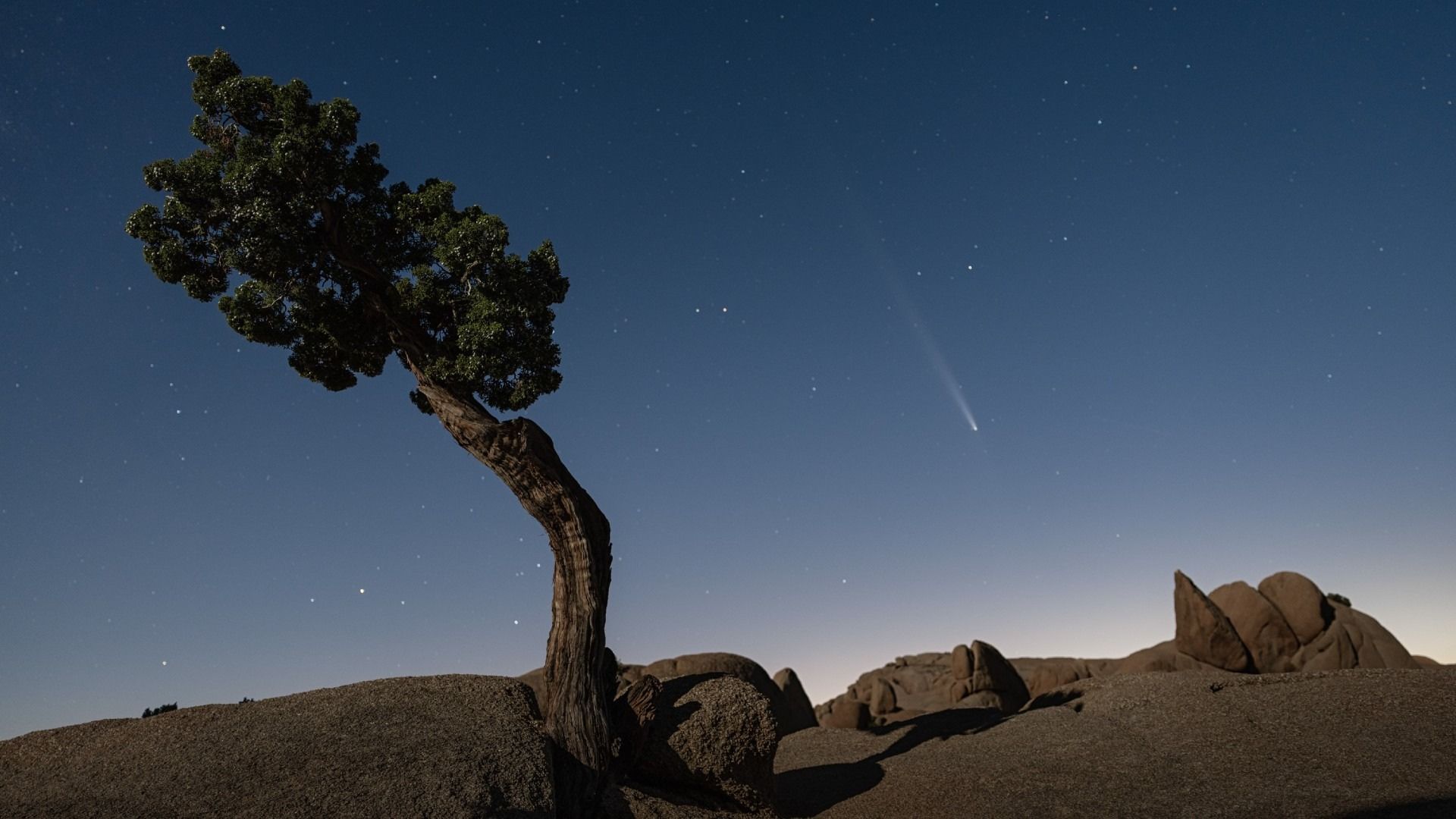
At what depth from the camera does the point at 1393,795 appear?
13289 mm

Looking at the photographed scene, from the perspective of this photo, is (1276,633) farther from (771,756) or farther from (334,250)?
(334,250)

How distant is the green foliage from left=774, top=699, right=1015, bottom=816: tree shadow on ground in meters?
9.42

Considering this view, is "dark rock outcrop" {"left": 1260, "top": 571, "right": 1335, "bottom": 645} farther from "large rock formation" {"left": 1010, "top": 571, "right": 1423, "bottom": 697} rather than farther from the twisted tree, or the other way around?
the twisted tree

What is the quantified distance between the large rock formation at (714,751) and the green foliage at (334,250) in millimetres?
6599

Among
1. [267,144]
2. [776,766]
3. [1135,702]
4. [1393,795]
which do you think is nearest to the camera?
[1393,795]

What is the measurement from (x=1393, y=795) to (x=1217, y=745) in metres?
3.14

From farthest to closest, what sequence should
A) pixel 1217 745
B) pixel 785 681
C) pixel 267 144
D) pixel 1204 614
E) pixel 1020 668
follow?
pixel 1020 668 → pixel 785 681 → pixel 1204 614 → pixel 1217 745 → pixel 267 144

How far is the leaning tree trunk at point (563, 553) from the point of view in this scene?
1447cm

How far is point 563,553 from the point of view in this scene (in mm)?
15234

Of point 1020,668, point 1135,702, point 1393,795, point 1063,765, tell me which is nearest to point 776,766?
point 1063,765

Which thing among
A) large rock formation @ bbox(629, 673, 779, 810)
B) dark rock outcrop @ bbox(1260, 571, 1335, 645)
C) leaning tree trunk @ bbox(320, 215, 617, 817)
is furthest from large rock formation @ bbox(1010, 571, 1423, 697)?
leaning tree trunk @ bbox(320, 215, 617, 817)

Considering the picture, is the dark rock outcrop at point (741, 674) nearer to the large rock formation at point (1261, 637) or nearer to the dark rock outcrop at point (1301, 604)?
the large rock formation at point (1261, 637)

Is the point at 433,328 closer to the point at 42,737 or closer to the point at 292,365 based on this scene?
the point at 292,365

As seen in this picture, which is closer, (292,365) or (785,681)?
(292,365)
